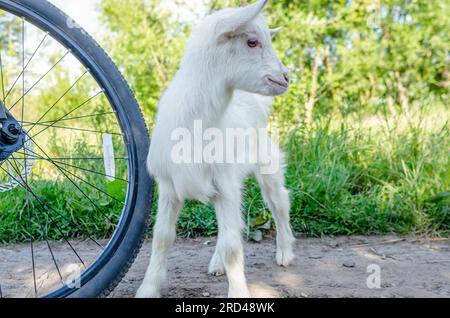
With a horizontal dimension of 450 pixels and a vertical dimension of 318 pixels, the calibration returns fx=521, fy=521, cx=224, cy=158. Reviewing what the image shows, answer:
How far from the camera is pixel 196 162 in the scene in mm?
2340

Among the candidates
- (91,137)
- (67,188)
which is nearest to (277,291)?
(67,188)

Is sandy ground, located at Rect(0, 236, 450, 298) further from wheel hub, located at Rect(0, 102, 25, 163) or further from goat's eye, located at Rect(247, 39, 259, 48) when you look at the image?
goat's eye, located at Rect(247, 39, 259, 48)

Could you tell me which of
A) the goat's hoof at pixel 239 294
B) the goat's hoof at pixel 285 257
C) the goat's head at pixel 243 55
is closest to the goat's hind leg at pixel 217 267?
the goat's hoof at pixel 285 257

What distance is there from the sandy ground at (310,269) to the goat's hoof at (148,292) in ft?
0.21

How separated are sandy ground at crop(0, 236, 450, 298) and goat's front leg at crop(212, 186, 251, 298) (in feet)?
0.41

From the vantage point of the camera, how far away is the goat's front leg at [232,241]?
235 centimetres

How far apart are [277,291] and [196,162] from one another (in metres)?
0.74

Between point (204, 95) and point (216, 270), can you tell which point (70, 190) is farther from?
point (204, 95)

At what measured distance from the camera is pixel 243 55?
2328 mm

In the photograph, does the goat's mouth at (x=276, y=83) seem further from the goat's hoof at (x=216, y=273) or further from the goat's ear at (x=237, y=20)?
the goat's hoof at (x=216, y=273)

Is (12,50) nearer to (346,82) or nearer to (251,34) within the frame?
(346,82)

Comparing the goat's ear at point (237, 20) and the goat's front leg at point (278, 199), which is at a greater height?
the goat's ear at point (237, 20)

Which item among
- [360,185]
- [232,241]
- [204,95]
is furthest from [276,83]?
[360,185]

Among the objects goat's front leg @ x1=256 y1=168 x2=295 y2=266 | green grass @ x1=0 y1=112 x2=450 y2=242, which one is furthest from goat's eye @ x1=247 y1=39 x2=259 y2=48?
green grass @ x1=0 y1=112 x2=450 y2=242
